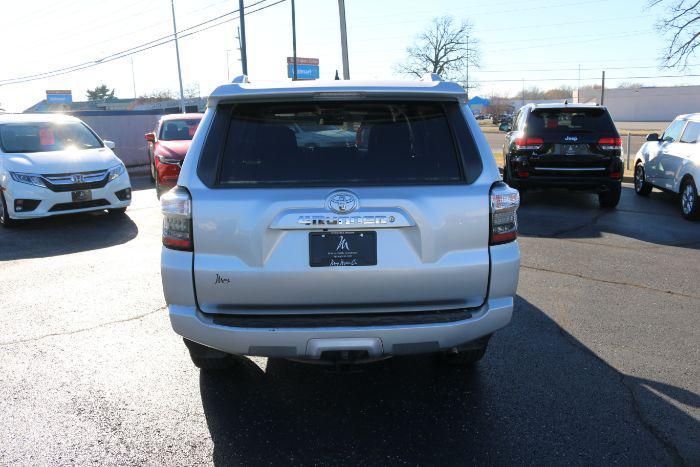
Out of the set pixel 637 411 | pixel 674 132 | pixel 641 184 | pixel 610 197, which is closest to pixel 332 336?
pixel 637 411

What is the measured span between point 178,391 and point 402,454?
5.00 ft

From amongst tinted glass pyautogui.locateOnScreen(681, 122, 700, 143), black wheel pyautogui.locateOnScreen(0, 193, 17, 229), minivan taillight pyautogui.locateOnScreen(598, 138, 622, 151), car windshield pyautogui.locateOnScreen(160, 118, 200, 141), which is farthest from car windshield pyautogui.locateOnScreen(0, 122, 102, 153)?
tinted glass pyautogui.locateOnScreen(681, 122, 700, 143)

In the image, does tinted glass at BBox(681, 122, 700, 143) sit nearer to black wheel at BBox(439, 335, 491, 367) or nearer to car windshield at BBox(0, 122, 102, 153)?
black wheel at BBox(439, 335, 491, 367)

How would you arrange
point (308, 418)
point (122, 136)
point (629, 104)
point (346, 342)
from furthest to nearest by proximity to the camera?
point (629, 104)
point (122, 136)
point (308, 418)
point (346, 342)

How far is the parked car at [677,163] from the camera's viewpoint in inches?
364

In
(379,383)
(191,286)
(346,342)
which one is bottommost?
(379,383)

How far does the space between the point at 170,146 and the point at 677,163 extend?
31.4 feet

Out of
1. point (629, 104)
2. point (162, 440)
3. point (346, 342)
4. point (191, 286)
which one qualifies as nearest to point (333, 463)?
point (346, 342)

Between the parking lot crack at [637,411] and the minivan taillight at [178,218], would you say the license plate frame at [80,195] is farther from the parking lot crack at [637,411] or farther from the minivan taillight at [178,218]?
the parking lot crack at [637,411]

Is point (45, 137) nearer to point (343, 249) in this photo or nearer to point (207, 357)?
point (207, 357)

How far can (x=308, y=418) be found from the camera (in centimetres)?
338

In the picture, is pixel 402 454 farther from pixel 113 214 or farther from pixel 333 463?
pixel 113 214

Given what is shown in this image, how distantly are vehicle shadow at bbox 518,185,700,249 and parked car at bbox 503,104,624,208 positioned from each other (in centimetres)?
52

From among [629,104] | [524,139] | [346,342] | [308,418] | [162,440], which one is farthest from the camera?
[629,104]
